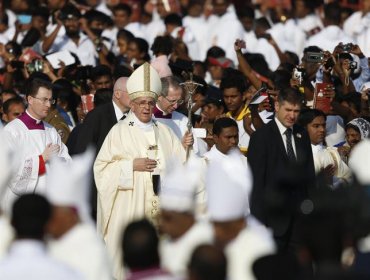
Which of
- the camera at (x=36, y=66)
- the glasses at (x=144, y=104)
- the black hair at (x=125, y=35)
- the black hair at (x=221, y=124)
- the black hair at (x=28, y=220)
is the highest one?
the black hair at (x=125, y=35)

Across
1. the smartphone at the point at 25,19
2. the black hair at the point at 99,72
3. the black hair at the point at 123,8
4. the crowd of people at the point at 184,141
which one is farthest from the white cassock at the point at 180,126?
the black hair at the point at 123,8

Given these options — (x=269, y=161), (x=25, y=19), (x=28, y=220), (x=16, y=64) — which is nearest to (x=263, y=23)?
(x=25, y=19)

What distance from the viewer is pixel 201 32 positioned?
2252 centimetres

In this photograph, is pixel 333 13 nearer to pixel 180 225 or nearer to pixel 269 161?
pixel 269 161

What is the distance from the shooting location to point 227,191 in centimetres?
1040

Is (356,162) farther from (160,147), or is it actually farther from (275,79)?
(275,79)

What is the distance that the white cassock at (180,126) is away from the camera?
15.5m

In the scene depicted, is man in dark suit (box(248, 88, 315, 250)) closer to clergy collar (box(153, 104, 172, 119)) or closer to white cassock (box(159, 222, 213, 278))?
clergy collar (box(153, 104, 172, 119))

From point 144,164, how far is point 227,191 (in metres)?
3.90

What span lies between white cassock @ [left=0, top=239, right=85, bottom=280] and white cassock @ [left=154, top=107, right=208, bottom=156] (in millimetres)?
6517

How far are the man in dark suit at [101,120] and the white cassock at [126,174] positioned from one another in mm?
864

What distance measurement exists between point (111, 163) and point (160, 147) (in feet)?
1.62

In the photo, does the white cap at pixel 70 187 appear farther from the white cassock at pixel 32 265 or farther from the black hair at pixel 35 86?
the black hair at pixel 35 86

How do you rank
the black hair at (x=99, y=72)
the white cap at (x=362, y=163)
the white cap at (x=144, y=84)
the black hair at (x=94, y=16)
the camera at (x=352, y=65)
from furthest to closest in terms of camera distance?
the black hair at (x=94, y=16)
the black hair at (x=99, y=72)
the camera at (x=352, y=65)
the white cap at (x=144, y=84)
the white cap at (x=362, y=163)
